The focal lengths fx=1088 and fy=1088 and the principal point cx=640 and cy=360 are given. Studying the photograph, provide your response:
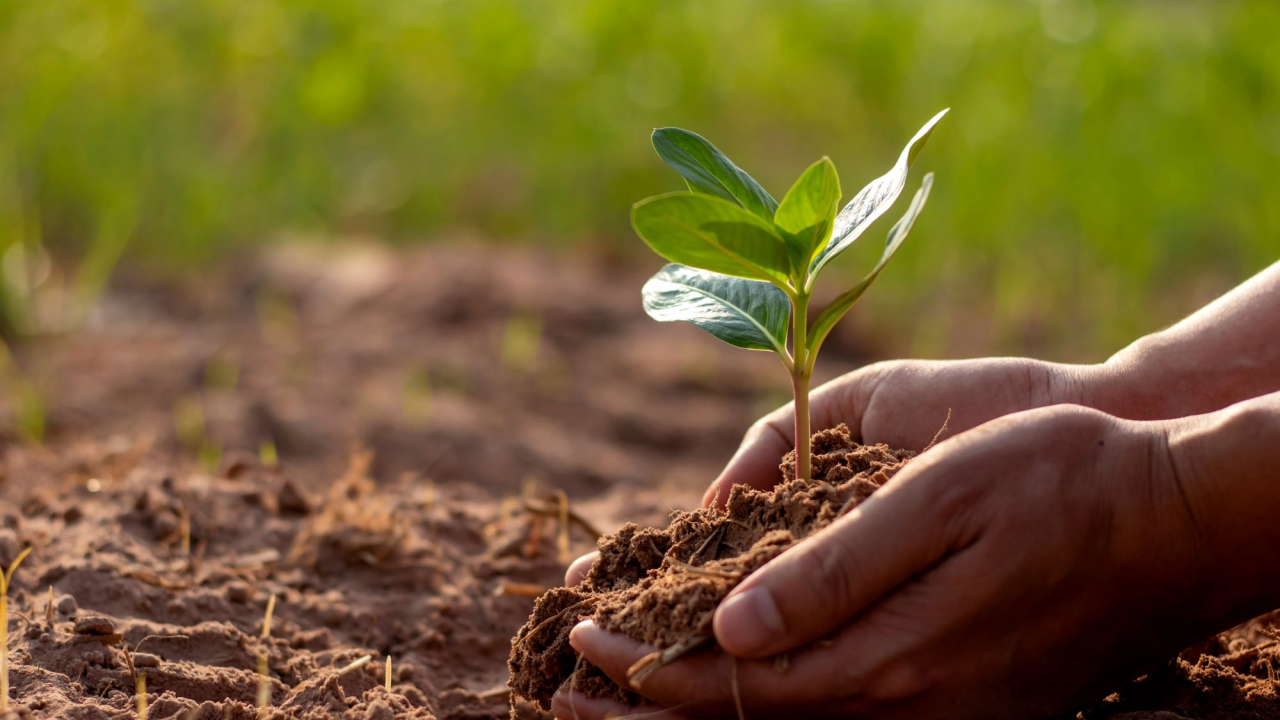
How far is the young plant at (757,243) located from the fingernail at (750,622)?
0.85ft

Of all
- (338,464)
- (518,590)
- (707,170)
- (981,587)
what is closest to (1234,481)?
(981,587)

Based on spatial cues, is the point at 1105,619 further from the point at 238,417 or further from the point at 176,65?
the point at 176,65

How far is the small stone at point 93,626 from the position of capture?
1401 mm

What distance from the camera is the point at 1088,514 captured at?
1116 millimetres

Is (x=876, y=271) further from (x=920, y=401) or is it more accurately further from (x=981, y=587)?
(x=920, y=401)

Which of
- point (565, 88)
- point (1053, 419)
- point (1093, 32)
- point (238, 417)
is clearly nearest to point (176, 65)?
point (565, 88)

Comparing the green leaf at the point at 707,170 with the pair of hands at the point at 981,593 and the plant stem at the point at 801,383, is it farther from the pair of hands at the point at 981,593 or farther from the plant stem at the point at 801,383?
the pair of hands at the point at 981,593

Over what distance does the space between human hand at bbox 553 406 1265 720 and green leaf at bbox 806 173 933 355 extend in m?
0.19

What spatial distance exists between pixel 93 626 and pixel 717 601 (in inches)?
32.8

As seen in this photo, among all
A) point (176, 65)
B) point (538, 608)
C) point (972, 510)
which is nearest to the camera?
point (972, 510)

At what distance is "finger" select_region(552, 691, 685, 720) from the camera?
1178mm

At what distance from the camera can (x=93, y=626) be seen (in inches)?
55.2

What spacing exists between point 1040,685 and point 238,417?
251cm

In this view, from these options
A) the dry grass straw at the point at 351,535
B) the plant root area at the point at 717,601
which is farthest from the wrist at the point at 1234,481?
the dry grass straw at the point at 351,535
